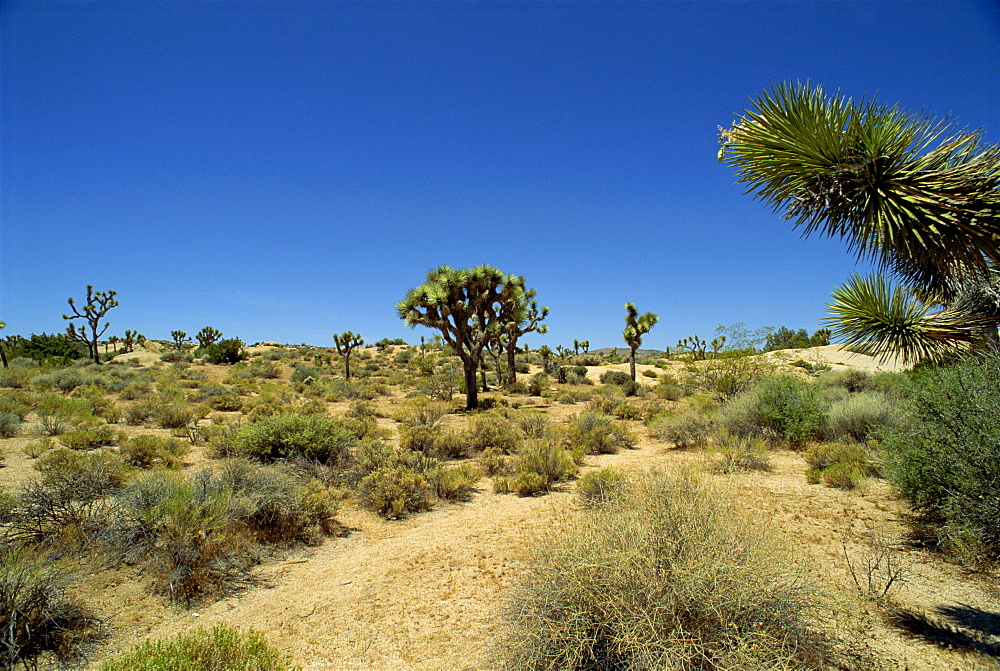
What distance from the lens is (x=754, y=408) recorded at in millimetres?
12016

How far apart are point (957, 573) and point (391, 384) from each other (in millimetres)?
25017

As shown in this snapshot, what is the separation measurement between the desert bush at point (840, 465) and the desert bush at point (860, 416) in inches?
59.2

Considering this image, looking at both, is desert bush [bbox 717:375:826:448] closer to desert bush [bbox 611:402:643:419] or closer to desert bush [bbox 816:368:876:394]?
desert bush [bbox 611:402:643:419]

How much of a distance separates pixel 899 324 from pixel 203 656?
873 centimetres

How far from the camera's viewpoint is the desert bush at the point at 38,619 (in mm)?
3650

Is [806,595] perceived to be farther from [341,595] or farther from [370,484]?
[370,484]

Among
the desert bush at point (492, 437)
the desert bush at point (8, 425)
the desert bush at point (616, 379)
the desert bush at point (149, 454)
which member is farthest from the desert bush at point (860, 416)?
the desert bush at point (8, 425)

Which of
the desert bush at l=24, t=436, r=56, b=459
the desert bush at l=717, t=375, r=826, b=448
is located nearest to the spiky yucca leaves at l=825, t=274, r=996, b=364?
the desert bush at l=717, t=375, r=826, b=448

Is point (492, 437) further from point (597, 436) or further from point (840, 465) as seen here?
point (840, 465)

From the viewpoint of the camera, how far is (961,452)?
15.8 ft

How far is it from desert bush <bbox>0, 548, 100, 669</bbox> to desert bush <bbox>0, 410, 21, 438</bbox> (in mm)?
9260

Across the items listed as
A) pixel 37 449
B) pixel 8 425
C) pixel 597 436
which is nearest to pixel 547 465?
pixel 597 436

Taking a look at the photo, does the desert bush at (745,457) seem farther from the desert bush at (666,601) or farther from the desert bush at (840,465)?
the desert bush at (666,601)

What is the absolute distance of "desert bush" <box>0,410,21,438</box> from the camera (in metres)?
10.6
